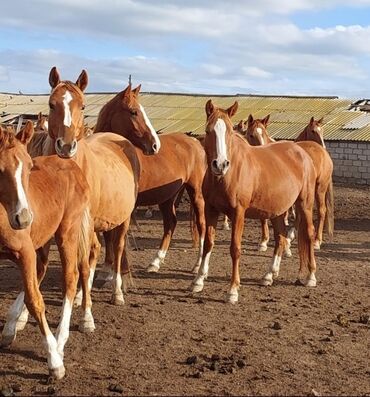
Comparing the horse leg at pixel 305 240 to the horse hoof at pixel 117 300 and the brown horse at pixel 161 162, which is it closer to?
the brown horse at pixel 161 162

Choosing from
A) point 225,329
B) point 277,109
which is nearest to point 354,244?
point 225,329

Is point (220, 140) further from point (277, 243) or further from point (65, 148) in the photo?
point (277, 243)

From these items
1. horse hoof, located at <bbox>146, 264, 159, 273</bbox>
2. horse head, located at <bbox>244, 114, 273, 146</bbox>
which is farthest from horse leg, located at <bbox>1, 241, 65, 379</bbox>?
horse head, located at <bbox>244, 114, 273, 146</bbox>

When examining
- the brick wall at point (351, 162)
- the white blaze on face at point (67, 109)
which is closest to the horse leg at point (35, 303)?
the white blaze on face at point (67, 109)

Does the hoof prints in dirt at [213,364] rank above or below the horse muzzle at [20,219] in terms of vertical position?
below

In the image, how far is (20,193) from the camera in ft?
15.1

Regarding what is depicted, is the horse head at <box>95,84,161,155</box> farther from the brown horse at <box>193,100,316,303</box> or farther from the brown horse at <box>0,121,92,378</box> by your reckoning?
the brown horse at <box>0,121,92,378</box>

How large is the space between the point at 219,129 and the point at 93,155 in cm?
155

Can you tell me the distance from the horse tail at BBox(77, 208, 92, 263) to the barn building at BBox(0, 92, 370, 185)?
16.2m

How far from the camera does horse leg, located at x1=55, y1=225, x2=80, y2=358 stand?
18.3 feet

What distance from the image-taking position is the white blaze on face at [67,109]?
6.35 m

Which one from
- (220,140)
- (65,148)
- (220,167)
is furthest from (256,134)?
(65,148)

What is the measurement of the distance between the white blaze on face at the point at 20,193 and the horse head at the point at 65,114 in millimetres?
1419

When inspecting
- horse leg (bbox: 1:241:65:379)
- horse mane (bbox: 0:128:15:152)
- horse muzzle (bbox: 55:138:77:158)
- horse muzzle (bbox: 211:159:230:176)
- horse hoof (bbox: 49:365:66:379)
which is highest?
horse mane (bbox: 0:128:15:152)
